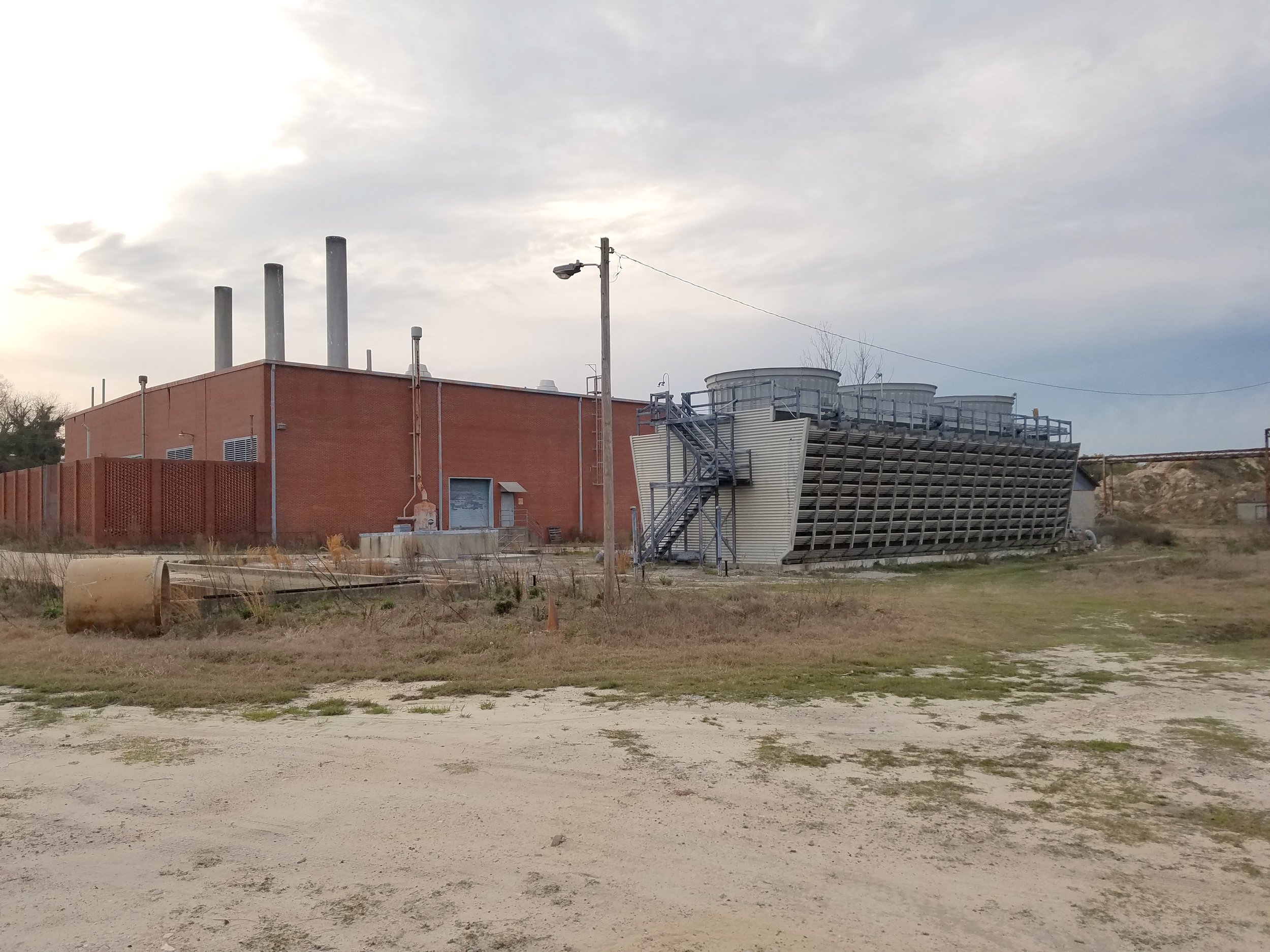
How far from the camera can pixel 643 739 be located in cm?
846

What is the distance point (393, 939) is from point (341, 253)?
4860 cm

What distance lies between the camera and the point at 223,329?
53562 millimetres

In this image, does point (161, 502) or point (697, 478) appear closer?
point (697, 478)

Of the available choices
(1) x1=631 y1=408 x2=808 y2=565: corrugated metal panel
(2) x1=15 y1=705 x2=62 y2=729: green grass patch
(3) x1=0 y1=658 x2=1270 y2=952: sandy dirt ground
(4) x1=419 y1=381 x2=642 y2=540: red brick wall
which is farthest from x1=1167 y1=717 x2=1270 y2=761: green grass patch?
(4) x1=419 y1=381 x2=642 y2=540: red brick wall

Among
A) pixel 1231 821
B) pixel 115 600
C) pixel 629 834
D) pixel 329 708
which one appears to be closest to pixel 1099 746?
pixel 1231 821

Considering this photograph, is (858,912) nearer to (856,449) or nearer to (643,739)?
(643,739)

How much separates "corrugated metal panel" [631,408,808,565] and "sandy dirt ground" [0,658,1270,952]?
21619mm

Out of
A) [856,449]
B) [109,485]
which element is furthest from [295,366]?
[856,449]

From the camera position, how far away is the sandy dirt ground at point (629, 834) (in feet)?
15.8

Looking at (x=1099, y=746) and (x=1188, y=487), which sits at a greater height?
(x=1188, y=487)

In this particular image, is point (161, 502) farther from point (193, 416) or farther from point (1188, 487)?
point (1188, 487)

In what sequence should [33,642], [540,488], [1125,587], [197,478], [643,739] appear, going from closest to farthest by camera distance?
[643,739]
[33,642]
[1125,587]
[197,478]
[540,488]

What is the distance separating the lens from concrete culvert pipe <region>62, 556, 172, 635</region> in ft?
45.7

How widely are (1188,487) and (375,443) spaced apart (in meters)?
81.7
